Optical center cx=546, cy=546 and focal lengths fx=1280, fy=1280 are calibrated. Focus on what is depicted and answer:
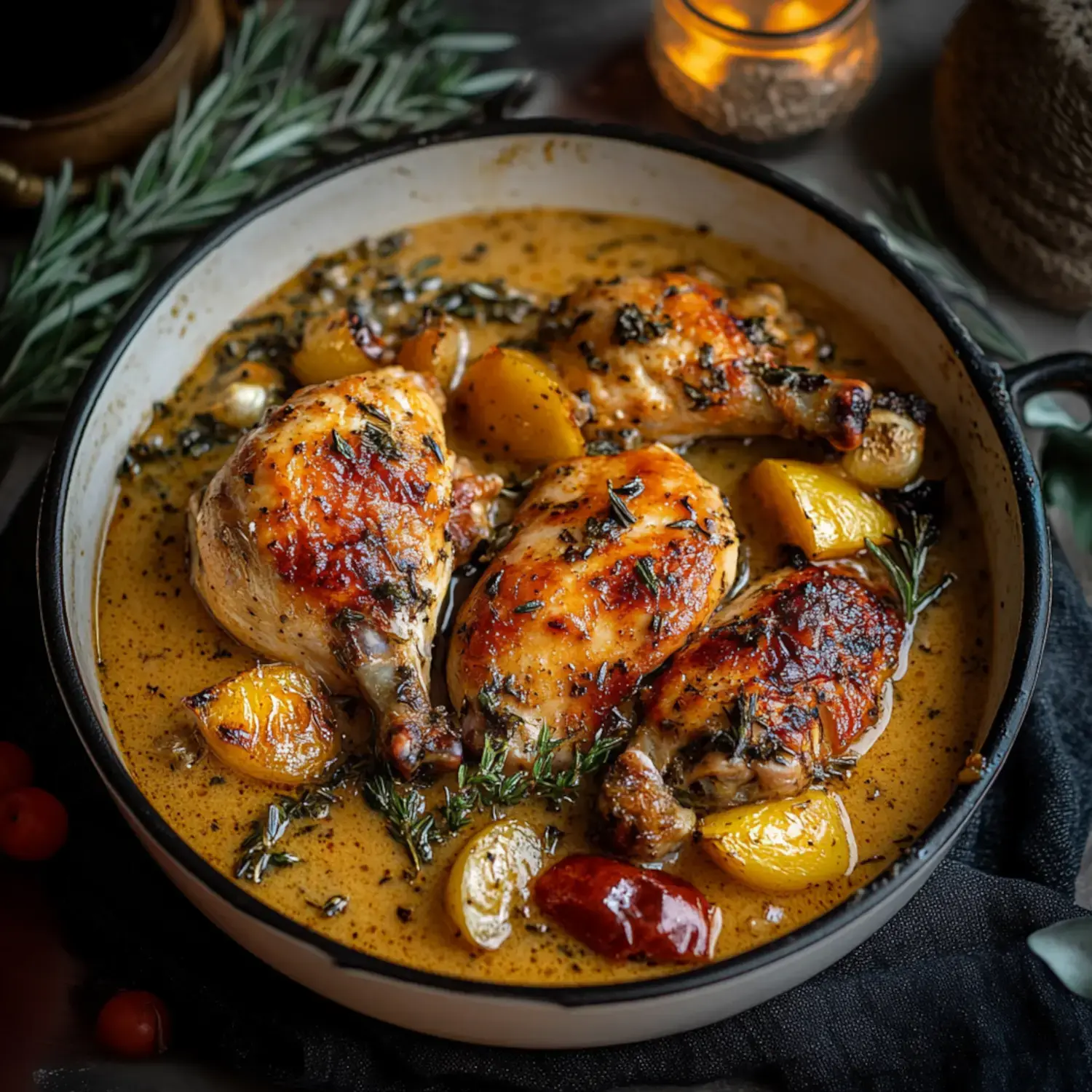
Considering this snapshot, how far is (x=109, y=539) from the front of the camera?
9.96ft

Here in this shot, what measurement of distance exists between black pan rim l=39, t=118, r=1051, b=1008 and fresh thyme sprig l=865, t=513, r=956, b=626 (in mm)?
232

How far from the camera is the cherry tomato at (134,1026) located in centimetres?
259

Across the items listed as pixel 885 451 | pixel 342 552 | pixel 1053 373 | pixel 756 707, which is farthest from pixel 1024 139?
pixel 342 552

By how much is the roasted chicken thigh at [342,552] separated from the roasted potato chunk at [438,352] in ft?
1.07

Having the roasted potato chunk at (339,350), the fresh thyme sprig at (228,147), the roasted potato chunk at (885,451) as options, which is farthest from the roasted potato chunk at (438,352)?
the roasted potato chunk at (885,451)

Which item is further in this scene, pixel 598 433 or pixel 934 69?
pixel 934 69

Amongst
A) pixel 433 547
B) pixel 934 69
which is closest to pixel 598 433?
pixel 433 547

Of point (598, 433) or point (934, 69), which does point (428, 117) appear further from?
point (934, 69)

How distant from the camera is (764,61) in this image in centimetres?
383

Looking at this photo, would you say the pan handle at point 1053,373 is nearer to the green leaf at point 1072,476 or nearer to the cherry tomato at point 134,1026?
the green leaf at point 1072,476

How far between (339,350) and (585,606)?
0.97 meters

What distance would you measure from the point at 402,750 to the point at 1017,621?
4.36 ft

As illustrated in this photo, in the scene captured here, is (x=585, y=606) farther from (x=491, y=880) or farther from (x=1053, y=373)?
(x=1053, y=373)

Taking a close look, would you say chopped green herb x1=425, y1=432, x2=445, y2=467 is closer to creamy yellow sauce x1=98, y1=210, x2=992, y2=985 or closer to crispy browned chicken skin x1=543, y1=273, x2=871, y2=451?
crispy browned chicken skin x1=543, y1=273, x2=871, y2=451
